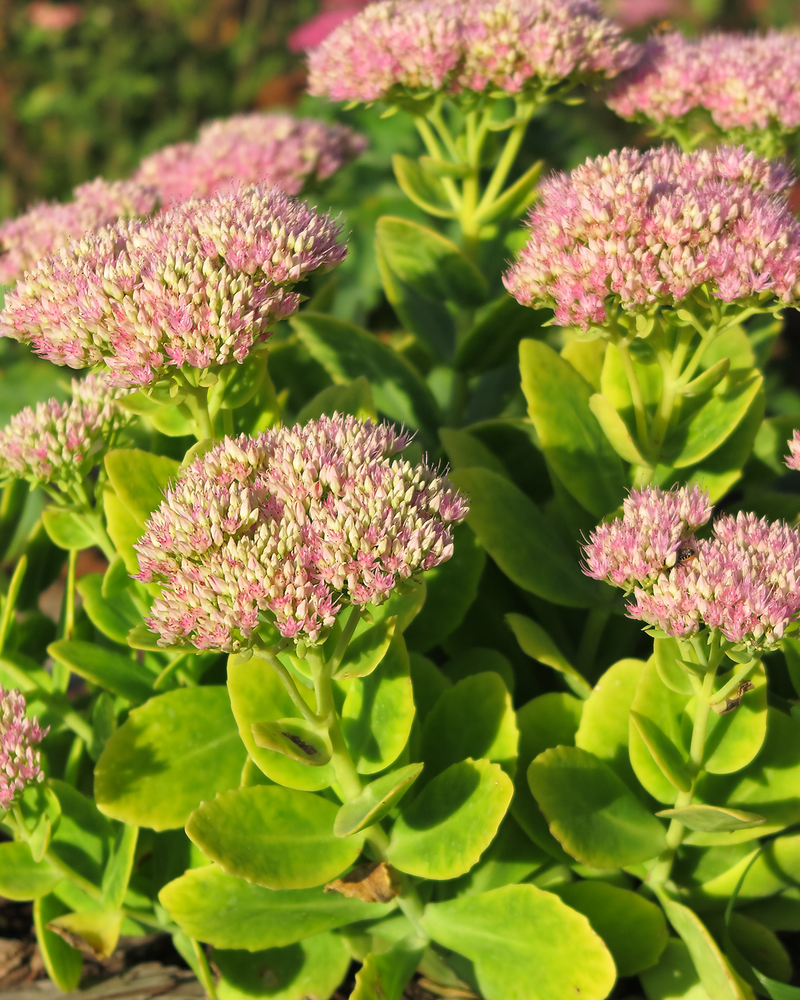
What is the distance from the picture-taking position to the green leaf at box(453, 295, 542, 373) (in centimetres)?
189

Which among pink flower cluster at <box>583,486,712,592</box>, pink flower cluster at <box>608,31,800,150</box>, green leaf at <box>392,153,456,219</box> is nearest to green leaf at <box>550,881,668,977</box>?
pink flower cluster at <box>583,486,712,592</box>

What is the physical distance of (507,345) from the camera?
1986 millimetres

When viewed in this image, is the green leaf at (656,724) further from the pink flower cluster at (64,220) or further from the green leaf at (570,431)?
the pink flower cluster at (64,220)

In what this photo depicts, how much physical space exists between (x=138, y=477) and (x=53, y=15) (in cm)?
488

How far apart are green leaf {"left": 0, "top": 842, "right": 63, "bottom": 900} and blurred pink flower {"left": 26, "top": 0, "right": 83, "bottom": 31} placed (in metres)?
5.06

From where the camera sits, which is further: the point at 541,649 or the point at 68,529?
the point at 68,529

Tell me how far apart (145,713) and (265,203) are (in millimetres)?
796

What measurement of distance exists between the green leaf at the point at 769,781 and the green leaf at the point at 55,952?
3.36 feet

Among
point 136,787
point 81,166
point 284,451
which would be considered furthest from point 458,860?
point 81,166

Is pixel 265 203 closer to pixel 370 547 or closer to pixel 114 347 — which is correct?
pixel 114 347

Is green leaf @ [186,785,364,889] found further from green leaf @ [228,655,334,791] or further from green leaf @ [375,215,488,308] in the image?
green leaf @ [375,215,488,308]

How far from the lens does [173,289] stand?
1298 millimetres

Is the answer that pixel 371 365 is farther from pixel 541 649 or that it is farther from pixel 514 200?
pixel 541 649

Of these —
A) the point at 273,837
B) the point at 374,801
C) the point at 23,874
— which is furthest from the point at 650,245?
the point at 23,874
